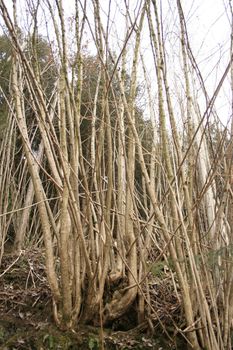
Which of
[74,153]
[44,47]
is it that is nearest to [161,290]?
[74,153]

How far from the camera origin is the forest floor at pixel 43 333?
2.27 meters

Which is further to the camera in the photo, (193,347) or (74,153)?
(74,153)

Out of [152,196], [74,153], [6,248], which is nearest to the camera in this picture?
[152,196]

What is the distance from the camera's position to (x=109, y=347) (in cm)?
230

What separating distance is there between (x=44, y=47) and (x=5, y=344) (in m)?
4.83

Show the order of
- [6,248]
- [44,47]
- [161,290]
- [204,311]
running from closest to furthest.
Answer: [204,311], [161,290], [6,248], [44,47]

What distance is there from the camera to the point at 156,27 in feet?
6.61

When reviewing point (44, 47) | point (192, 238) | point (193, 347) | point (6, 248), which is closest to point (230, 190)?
point (192, 238)

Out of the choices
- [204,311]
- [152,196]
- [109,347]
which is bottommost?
[109,347]

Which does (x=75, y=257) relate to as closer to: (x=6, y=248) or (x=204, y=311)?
(x=204, y=311)

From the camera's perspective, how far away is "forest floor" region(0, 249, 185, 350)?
7.43ft

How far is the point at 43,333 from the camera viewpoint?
7.59ft

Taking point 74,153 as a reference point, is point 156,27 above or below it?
above

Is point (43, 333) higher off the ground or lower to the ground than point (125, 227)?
lower
